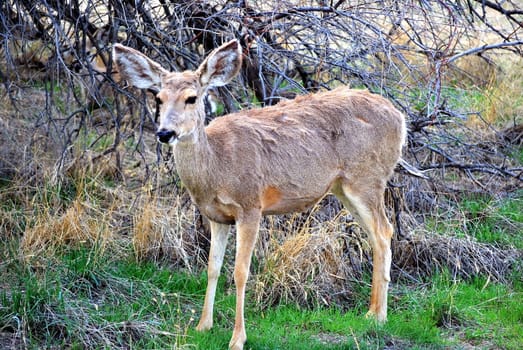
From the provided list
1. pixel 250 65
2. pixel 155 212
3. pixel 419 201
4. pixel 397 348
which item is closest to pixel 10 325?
pixel 155 212

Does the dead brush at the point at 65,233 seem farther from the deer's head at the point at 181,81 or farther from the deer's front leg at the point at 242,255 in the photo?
the deer's head at the point at 181,81

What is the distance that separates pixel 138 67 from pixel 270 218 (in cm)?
218

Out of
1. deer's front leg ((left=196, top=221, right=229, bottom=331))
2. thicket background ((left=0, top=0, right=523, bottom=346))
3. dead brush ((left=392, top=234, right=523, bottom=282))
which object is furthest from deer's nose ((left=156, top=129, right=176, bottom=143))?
dead brush ((left=392, top=234, right=523, bottom=282))

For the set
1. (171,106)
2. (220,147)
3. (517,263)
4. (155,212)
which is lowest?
(517,263)

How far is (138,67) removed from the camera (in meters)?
6.41

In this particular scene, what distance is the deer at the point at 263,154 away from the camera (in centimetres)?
629

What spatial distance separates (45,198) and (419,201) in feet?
11.6

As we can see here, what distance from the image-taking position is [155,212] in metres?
8.00

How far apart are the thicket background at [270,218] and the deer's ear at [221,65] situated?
68cm

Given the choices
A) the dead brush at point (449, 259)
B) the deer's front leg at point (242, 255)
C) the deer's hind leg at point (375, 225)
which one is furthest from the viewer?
the dead brush at point (449, 259)

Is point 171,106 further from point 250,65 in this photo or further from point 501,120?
point 501,120

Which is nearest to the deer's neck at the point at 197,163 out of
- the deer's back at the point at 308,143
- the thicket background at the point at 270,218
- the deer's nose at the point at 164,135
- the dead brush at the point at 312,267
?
the deer's back at the point at 308,143

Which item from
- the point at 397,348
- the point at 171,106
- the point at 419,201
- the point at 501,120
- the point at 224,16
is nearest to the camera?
the point at 171,106

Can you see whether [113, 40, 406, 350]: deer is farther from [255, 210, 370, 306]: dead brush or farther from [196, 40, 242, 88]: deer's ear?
[255, 210, 370, 306]: dead brush
